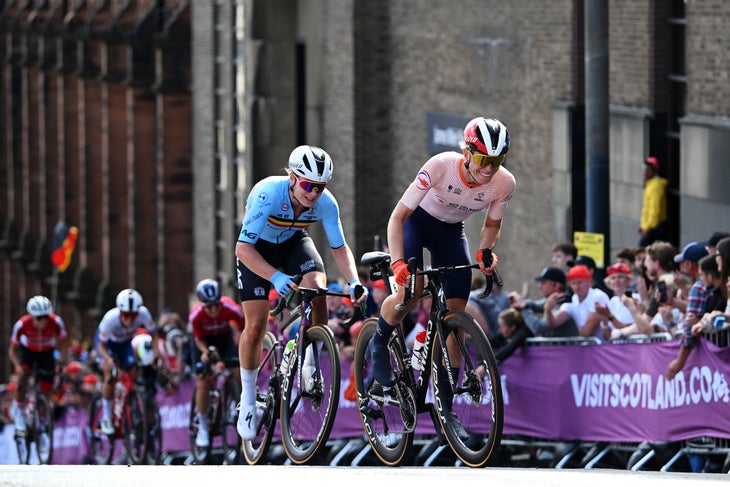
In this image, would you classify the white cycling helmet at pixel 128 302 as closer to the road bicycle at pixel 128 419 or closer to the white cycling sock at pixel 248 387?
the road bicycle at pixel 128 419

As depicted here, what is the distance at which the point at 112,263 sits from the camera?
57.4 m

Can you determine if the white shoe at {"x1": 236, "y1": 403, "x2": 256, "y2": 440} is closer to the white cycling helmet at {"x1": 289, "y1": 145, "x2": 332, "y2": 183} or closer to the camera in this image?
the white cycling helmet at {"x1": 289, "y1": 145, "x2": 332, "y2": 183}

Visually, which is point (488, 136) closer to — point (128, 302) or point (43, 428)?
point (128, 302)

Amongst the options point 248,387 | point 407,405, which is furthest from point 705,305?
point 248,387

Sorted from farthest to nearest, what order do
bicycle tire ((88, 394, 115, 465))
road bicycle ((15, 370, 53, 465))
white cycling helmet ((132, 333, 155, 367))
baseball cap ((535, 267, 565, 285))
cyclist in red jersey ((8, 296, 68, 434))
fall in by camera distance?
road bicycle ((15, 370, 53, 465)), cyclist in red jersey ((8, 296, 68, 434)), bicycle tire ((88, 394, 115, 465)), white cycling helmet ((132, 333, 155, 367)), baseball cap ((535, 267, 565, 285))

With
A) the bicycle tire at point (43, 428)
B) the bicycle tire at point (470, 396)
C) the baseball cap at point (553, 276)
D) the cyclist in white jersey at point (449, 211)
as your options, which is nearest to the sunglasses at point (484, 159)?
the cyclist in white jersey at point (449, 211)

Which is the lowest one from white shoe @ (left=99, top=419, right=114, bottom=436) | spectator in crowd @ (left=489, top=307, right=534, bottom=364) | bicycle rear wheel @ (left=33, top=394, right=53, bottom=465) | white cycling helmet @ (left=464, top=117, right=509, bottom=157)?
bicycle rear wheel @ (left=33, top=394, right=53, bottom=465)

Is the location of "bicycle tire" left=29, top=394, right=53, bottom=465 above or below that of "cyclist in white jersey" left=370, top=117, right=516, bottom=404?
below

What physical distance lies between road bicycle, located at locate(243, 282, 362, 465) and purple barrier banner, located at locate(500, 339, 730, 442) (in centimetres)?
265

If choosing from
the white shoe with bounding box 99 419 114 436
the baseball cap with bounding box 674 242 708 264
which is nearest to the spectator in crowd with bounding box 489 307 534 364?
the baseball cap with bounding box 674 242 708 264

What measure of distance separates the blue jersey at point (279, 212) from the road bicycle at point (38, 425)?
39.0ft

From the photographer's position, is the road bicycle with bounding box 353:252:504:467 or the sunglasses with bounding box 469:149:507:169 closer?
the road bicycle with bounding box 353:252:504:467

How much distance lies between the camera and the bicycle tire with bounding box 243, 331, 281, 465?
44.3 ft

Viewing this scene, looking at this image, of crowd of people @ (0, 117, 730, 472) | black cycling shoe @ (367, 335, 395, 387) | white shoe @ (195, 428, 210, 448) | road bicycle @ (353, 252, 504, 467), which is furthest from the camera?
white shoe @ (195, 428, 210, 448)
